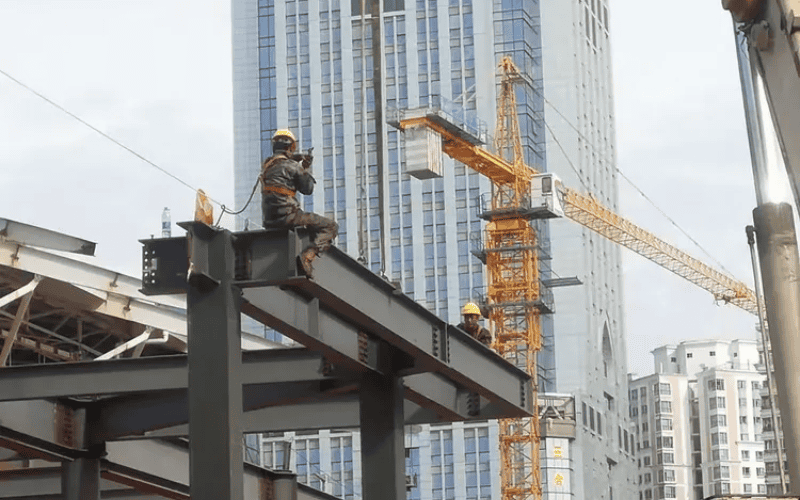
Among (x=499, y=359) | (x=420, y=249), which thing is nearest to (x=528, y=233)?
(x=420, y=249)

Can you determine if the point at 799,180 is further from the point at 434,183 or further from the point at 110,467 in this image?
the point at 434,183

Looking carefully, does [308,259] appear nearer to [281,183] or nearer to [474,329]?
[281,183]

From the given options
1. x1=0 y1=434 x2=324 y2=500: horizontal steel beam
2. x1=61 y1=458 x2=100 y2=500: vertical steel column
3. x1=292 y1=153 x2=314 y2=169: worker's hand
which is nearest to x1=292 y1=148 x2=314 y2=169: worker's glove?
x1=292 y1=153 x2=314 y2=169: worker's hand

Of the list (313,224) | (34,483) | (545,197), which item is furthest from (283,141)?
(545,197)

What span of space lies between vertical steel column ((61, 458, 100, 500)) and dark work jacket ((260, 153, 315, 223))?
6942mm

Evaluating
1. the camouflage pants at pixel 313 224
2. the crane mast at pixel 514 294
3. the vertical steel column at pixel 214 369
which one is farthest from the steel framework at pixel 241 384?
the crane mast at pixel 514 294

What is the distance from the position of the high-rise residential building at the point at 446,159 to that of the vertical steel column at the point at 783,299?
134 meters

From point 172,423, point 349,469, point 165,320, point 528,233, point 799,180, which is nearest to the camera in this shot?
point 799,180

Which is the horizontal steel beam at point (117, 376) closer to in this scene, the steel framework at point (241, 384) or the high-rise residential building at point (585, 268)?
the steel framework at point (241, 384)

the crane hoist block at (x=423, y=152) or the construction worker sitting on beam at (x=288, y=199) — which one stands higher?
the crane hoist block at (x=423, y=152)

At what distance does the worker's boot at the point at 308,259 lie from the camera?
59.4ft

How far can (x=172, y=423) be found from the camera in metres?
23.2

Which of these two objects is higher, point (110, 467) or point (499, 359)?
point (499, 359)

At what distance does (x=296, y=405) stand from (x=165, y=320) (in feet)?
32.0
